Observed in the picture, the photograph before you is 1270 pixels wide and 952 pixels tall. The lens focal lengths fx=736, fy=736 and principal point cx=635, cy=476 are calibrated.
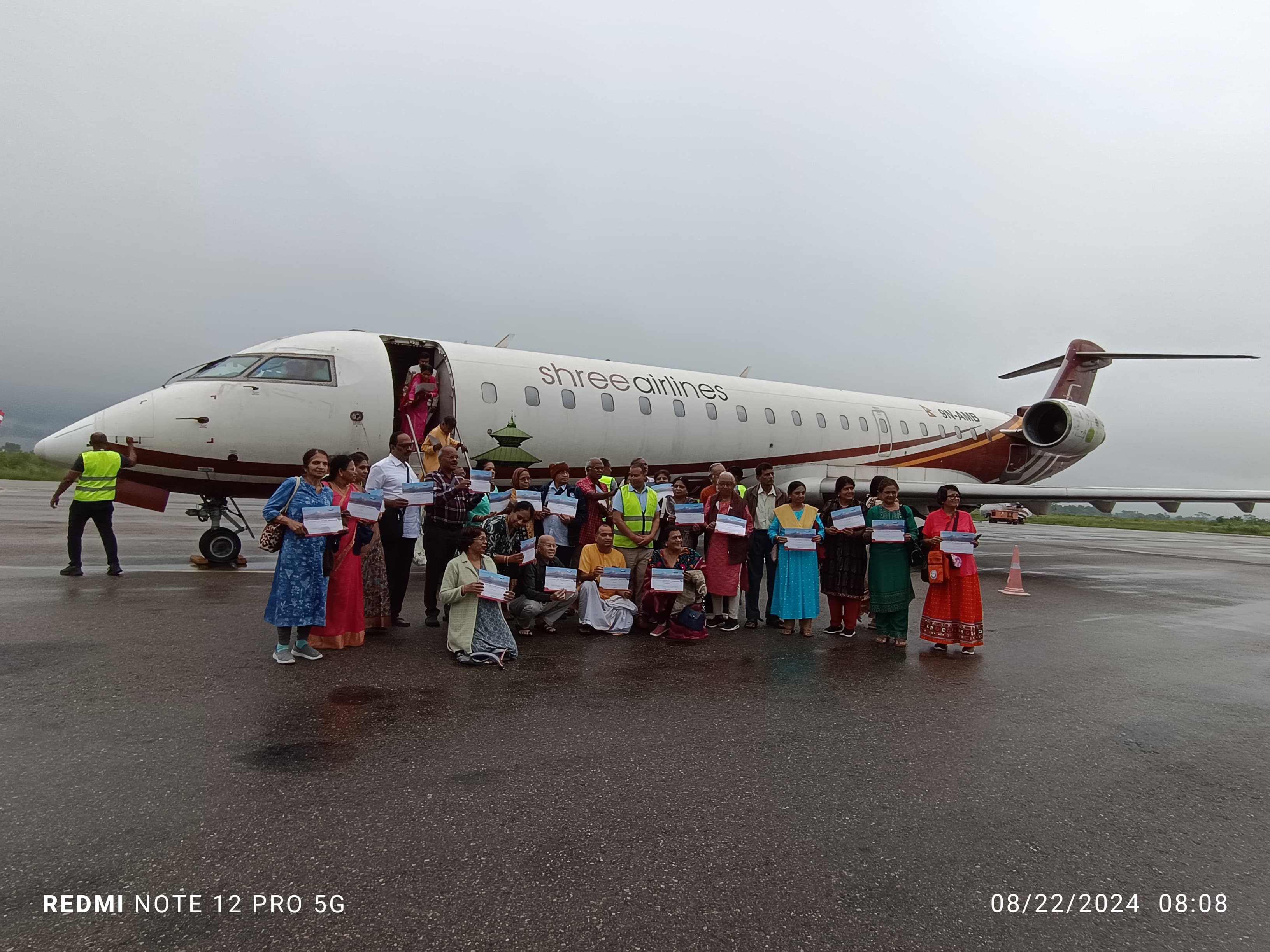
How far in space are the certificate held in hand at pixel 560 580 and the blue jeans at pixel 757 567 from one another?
2349 millimetres

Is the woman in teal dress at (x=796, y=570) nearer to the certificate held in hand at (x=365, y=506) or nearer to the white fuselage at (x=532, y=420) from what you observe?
the certificate held in hand at (x=365, y=506)

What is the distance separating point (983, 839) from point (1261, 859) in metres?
1.21

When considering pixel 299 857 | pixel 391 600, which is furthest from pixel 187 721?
pixel 391 600

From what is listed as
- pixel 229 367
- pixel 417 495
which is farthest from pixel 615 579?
pixel 229 367

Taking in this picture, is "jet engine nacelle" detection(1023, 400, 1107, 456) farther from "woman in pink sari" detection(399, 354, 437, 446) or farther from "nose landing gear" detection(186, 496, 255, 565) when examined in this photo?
"nose landing gear" detection(186, 496, 255, 565)

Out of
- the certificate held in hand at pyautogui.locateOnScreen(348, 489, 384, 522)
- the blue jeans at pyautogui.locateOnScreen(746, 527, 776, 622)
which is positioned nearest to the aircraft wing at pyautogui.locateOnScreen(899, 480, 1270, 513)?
the blue jeans at pyautogui.locateOnScreen(746, 527, 776, 622)

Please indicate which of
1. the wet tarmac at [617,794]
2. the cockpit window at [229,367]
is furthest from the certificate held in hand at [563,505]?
the cockpit window at [229,367]

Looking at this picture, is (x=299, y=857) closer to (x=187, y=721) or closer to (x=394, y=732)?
(x=394, y=732)

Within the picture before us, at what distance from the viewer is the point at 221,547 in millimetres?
10875

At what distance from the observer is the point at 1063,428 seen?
60.7ft

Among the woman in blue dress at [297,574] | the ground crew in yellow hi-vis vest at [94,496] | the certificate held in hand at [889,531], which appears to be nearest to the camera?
the woman in blue dress at [297,574]

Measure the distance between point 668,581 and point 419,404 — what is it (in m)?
6.69

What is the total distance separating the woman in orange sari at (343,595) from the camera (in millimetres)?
6406

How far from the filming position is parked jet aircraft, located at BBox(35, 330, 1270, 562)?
10266 millimetres
